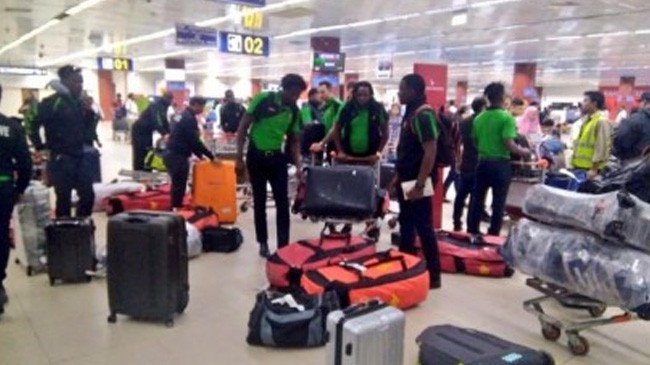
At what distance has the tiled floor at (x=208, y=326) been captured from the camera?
287 cm

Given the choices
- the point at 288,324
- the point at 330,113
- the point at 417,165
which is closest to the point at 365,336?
the point at 288,324

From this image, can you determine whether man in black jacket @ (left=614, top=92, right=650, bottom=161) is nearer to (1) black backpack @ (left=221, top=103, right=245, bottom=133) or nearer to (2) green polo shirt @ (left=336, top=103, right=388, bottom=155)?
(2) green polo shirt @ (left=336, top=103, right=388, bottom=155)

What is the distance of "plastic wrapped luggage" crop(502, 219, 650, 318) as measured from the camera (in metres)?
2.48

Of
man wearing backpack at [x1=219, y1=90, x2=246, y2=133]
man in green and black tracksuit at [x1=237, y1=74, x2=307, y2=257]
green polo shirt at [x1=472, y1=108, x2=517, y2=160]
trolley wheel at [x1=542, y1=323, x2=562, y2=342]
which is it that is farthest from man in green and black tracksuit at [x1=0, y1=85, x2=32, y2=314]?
man wearing backpack at [x1=219, y1=90, x2=246, y2=133]

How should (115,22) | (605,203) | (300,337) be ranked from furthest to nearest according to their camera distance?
(115,22) < (300,337) < (605,203)

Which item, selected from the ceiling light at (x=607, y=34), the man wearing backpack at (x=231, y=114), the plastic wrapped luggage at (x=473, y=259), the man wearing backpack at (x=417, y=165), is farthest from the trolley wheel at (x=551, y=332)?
the ceiling light at (x=607, y=34)

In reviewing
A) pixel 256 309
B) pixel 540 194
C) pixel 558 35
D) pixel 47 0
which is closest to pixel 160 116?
pixel 47 0

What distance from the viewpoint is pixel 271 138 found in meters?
4.38

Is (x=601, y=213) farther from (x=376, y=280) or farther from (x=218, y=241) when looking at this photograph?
(x=218, y=241)

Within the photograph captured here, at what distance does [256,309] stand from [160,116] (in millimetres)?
5431

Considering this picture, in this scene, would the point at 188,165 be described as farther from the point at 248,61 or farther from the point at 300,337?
the point at 248,61

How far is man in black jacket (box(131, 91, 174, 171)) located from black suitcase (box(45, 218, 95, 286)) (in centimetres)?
395

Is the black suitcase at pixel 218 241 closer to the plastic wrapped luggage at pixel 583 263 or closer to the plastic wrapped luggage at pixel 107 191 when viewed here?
the plastic wrapped luggage at pixel 107 191

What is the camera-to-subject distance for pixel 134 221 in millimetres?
3178
